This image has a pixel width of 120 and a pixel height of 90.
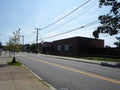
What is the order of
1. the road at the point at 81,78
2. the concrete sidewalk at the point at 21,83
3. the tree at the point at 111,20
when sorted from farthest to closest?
the tree at the point at 111,20, the road at the point at 81,78, the concrete sidewalk at the point at 21,83

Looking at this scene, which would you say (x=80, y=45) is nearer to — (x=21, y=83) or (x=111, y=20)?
(x=111, y=20)

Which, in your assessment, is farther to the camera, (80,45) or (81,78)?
(80,45)

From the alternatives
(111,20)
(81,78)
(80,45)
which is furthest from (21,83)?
(80,45)

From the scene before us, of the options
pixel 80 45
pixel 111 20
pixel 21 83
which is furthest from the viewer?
pixel 80 45

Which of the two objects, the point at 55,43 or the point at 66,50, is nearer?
the point at 66,50

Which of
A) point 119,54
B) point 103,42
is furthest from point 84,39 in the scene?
point 119,54

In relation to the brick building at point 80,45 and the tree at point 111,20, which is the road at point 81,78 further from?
the brick building at point 80,45

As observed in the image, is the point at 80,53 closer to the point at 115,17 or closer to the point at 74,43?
the point at 74,43

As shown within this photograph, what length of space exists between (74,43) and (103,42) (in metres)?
10.0

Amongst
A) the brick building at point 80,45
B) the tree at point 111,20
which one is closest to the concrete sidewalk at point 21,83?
the tree at point 111,20

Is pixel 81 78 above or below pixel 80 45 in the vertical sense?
below

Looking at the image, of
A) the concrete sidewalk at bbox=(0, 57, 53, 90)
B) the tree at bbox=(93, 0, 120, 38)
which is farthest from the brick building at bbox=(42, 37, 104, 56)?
the concrete sidewalk at bbox=(0, 57, 53, 90)

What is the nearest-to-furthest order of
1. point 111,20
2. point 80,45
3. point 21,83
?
point 21,83, point 111,20, point 80,45

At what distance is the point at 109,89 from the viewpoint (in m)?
11.6
